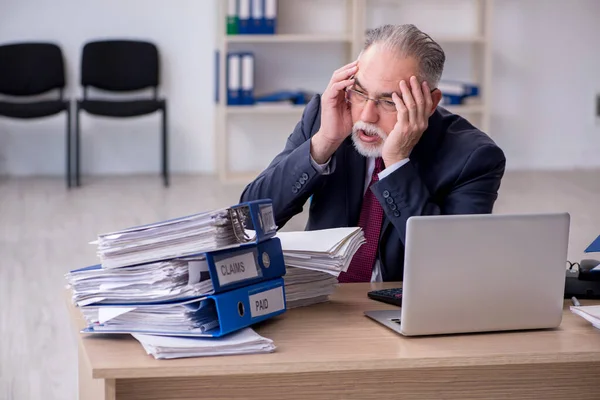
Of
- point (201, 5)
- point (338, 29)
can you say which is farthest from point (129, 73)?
point (338, 29)

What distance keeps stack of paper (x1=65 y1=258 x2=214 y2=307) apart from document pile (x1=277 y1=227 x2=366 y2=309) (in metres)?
0.24

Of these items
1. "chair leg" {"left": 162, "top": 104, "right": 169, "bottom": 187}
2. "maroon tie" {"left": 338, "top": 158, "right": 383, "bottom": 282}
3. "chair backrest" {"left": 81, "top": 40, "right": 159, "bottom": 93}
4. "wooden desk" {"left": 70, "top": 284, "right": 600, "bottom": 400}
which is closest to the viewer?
"wooden desk" {"left": 70, "top": 284, "right": 600, "bottom": 400}

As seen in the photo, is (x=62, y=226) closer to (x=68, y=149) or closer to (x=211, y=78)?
(x=68, y=149)

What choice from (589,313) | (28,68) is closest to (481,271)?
(589,313)

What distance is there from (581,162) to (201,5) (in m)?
3.02

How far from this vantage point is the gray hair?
6.46 feet

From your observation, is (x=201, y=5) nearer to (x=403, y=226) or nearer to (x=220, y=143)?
(x=220, y=143)

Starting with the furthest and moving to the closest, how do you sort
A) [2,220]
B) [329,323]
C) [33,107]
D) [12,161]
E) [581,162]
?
[581,162]
[12,161]
[33,107]
[2,220]
[329,323]

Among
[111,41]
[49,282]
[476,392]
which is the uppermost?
[111,41]

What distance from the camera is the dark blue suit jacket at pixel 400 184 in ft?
6.30

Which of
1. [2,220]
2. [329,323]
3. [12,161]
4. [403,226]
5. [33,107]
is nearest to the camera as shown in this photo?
[329,323]

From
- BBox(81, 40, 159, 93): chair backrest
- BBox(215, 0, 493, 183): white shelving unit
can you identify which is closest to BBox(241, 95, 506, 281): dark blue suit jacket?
BBox(215, 0, 493, 183): white shelving unit

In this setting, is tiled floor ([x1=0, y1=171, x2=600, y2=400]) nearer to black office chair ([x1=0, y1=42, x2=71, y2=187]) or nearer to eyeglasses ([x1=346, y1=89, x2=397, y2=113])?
black office chair ([x1=0, y1=42, x2=71, y2=187])

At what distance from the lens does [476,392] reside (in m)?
1.55
